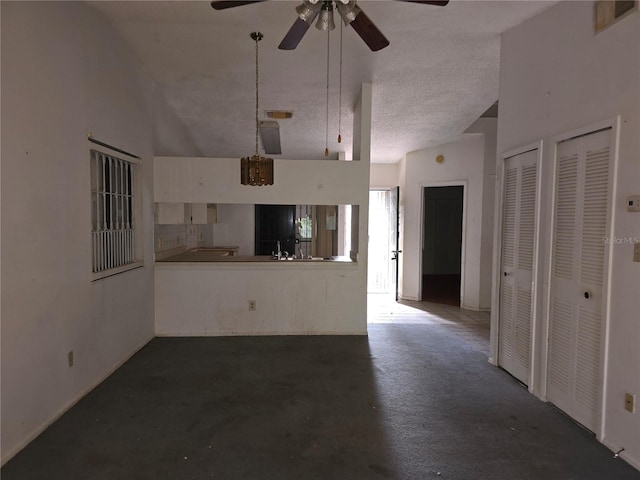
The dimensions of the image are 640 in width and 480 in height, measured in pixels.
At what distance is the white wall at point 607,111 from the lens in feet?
6.69

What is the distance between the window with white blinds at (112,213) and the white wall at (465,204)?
4515 mm

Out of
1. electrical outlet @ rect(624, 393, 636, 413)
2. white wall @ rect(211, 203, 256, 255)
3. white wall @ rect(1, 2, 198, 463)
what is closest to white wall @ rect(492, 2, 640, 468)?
electrical outlet @ rect(624, 393, 636, 413)

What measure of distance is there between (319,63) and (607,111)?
96.4 inches

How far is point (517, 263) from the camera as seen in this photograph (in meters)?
3.11

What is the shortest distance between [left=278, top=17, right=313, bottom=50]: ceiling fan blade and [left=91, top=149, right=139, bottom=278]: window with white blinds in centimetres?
179

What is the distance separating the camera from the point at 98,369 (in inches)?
117

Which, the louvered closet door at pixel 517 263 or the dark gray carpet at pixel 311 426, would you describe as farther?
the louvered closet door at pixel 517 263

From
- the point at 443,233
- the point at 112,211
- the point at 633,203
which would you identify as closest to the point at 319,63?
the point at 112,211

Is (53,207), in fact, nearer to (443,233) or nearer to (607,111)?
(607,111)

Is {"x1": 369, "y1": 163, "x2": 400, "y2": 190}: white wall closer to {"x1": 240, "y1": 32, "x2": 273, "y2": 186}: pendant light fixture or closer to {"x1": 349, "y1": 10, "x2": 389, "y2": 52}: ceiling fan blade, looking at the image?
{"x1": 240, "y1": 32, "x2": 273, "y2": 186}: pendant light fixture

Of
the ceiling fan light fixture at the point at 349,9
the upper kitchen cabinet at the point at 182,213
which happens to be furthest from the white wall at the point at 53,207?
the ceiling fan light fixture at the point at 349,9

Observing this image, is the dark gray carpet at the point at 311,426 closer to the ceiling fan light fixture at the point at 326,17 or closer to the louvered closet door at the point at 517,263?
the louvered closet door at the point at 517,263

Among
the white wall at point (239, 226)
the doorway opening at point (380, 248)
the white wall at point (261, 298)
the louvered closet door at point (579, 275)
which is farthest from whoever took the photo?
the white wall at point (239, 226)

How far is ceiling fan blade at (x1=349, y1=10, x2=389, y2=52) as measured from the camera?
84.7 inches
